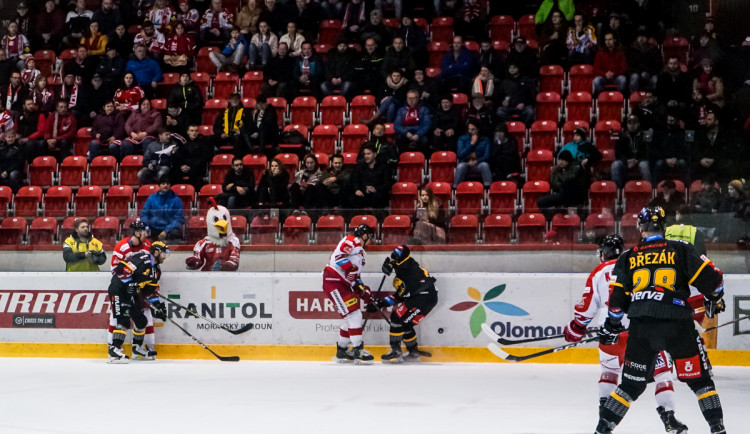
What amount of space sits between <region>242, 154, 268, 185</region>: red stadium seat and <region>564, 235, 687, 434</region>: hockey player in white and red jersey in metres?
6.96

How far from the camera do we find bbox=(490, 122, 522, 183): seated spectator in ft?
41.8

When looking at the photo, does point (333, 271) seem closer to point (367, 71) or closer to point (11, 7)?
point (367, 71)

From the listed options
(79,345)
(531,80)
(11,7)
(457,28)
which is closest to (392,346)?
(79,345)

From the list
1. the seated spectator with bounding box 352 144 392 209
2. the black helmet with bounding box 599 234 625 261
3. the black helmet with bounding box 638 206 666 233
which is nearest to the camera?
the black helmet with bounding box 638 206 666 233

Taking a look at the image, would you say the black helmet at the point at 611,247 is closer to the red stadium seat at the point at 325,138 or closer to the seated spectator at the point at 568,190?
the seated spectator at the point at 568,190

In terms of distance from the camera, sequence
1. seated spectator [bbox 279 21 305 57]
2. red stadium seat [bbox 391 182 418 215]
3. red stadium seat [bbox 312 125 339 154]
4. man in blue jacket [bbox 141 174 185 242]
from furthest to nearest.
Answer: seated spectator [bbox 279 21 305 57] → red stadium seat [bbox 312 125 339 154] → red stadium seat [bbox 391 182 418 215] → man in blue jacket [bbox 141 174 185 242]

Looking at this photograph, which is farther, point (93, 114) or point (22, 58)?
point (22, 58)

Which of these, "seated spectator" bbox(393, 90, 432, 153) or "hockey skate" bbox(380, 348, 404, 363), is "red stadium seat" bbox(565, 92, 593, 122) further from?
"hockey skate" bbox(380, 348, 404, 363)

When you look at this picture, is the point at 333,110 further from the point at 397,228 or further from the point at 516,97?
the point at 397,228

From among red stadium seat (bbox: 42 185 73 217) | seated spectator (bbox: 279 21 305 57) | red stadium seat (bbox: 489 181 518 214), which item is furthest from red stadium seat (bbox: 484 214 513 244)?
red stadium seat (bbox: 42 185 73 217)

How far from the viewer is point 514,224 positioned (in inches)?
419

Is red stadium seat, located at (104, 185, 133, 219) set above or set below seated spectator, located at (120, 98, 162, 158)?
below

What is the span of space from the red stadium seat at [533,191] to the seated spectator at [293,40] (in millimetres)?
4318

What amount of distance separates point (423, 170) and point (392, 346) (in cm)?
330
